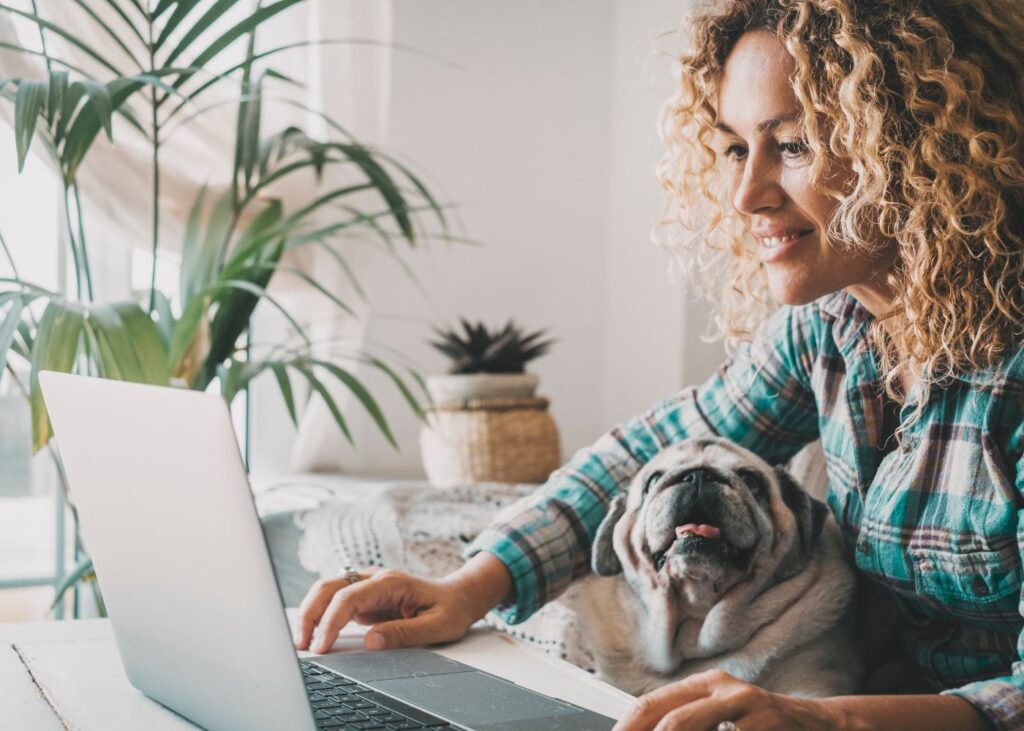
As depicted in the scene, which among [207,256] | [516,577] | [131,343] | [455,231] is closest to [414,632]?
[516,577]

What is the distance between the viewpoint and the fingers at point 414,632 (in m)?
0.92

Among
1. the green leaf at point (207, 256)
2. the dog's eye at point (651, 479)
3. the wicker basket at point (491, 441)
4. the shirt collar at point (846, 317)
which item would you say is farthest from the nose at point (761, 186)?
the wicker basket at point (491, 441)

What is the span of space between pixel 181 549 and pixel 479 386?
61.9 inches

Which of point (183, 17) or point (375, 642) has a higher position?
point (183, 17)

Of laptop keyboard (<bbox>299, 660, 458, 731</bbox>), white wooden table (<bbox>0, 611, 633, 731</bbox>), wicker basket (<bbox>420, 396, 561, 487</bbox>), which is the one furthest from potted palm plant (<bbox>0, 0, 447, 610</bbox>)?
laptop keyboard (<bbox>299, 660, 458, 731</bbox>)

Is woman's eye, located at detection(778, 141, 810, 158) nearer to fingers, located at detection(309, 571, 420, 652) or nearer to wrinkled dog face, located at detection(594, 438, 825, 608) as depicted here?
wrinkled dog face, located at detection(594, 438, 825, 608)

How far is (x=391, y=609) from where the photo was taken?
0.98 metres

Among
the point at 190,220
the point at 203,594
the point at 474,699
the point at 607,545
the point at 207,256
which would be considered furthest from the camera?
the point at 190,220

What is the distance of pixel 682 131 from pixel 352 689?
0.71 metres

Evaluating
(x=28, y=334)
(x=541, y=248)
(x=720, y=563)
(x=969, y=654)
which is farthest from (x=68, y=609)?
(x=969, y=654)

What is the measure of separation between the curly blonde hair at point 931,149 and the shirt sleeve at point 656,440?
0.22m

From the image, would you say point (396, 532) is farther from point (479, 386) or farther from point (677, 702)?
point (677, 702)

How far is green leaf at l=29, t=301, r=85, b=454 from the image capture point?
1.33 meters

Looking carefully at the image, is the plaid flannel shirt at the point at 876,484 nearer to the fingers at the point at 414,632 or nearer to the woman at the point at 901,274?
the woman at the point at 901,274
